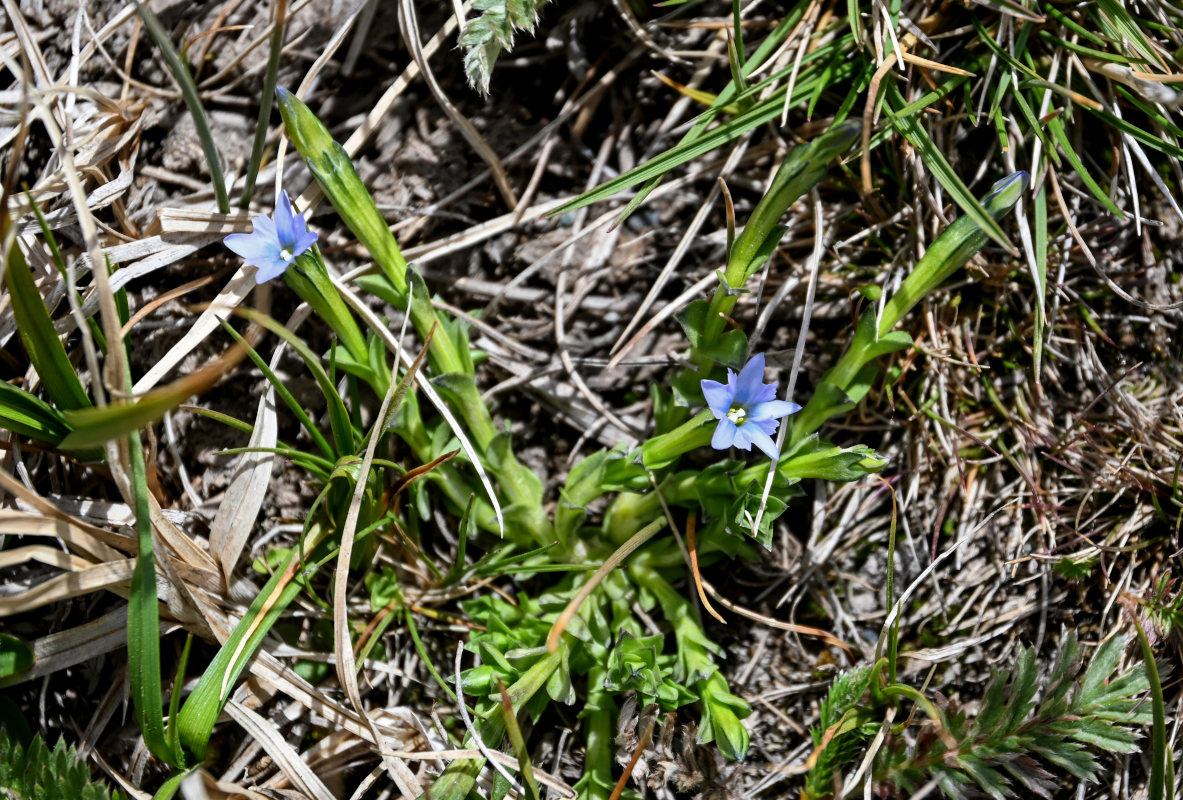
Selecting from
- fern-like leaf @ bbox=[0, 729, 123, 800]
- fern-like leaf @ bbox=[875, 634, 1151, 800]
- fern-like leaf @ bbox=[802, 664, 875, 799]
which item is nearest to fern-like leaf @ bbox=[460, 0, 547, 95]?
fern-like leaf @ bbox=[802, 664, 875, 799]

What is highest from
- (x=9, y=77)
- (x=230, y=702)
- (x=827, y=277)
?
(x=9, y=77)

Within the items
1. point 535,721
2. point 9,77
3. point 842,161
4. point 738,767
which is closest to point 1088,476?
point 842,161

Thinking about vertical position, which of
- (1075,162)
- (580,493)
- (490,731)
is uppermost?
(1075,162)

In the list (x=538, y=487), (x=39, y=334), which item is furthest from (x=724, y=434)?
(x=39, y=334)

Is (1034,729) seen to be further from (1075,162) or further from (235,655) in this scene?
(235,655)

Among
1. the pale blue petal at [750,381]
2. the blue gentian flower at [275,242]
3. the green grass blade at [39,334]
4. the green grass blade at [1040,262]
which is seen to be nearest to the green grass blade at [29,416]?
the green grass blade at [39,334]

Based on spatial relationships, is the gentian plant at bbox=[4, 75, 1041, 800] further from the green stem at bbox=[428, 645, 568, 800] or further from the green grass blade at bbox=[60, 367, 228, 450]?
the green grass blade at bbox=[60, 367, 228, 450]

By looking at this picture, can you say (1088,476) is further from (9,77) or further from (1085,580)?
(9,77)
